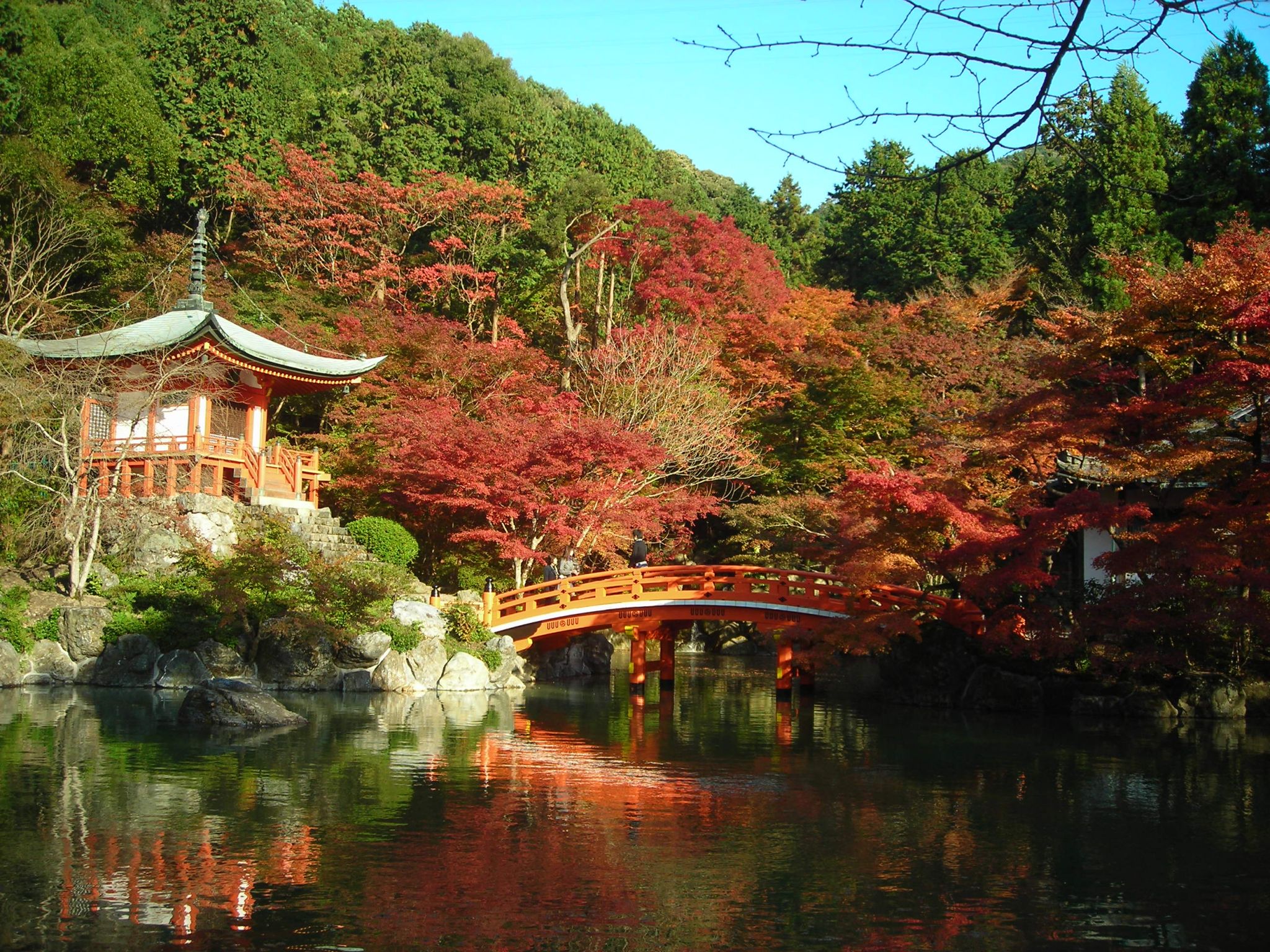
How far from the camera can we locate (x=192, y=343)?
20.8m

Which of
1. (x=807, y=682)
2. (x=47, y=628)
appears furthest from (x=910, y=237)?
(x=47, y=628)

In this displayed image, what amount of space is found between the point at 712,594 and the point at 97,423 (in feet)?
39.7

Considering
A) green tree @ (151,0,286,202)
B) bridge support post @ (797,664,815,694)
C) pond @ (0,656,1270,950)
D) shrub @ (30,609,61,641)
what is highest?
green tree @ (151,0,286,202)

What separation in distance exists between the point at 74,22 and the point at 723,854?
3133 cm

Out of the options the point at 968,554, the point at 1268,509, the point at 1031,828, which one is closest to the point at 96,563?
the point at 968,554

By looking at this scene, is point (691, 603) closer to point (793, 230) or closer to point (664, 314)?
point (664, 314)

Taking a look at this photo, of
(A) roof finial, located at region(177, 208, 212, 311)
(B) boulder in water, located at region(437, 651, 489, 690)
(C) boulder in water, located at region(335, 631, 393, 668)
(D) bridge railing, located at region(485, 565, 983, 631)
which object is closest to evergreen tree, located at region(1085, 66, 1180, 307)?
(D) bridge railing, located at region(485, 565, 983, 631)

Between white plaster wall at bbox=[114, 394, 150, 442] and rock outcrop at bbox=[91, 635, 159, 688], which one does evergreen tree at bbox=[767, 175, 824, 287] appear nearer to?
white plaster wall at bbox=[114, 394, 150, 442]

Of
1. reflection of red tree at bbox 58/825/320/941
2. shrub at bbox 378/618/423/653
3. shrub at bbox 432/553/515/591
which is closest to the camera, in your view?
reflection of red tree at bbox 58/825/320/941

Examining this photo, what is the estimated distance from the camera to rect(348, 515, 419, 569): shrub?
20.8 meters

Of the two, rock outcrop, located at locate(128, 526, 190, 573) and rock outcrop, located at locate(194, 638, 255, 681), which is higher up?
rock outcrop, located at locate(128, 526, 190, 573)

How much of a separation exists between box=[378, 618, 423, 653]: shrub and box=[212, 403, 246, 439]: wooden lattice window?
22.0ft

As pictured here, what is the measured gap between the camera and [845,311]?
2862 centimetres

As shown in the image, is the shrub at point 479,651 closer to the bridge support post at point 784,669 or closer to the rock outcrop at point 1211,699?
the bridge support post at point 784,669
